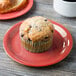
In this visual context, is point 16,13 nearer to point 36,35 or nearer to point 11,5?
point 11,5

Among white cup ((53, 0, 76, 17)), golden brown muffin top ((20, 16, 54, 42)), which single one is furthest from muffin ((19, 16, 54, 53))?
white cup ((53, 0, 76, 17))

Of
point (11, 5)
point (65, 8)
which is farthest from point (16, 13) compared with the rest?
point (65, 8)

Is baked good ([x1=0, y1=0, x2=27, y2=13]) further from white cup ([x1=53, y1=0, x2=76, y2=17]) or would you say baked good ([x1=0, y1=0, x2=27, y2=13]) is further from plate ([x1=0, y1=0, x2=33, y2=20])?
white cup ([x1=53, y1=0, x2=76, y2=17])

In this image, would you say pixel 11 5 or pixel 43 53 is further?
pixel 11 5

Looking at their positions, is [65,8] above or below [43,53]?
above

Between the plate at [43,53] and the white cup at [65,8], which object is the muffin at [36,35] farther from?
the white cup at [65,8]

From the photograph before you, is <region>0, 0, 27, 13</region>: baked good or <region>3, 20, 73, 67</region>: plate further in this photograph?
<region>0, 0, 27, 13</region>: baked good

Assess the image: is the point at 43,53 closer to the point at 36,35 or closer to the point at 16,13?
the point at 36,35

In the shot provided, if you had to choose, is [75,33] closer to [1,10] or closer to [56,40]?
[56,40]
